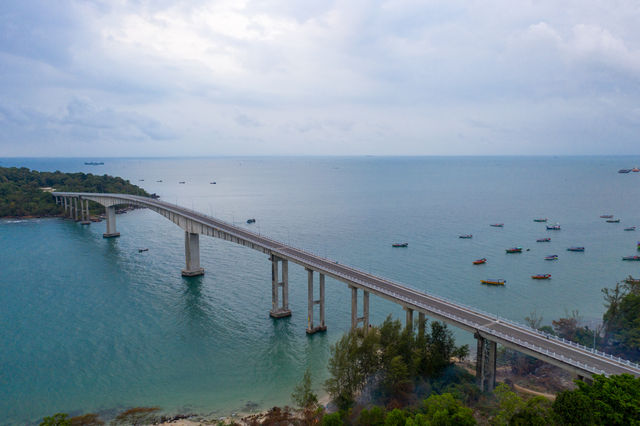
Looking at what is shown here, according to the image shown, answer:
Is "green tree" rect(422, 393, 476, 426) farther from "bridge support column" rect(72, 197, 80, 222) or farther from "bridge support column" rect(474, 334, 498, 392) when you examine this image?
"bridge support column" rect(72, 197, 80, 222)

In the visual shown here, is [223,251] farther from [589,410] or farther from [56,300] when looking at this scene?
[589,410]

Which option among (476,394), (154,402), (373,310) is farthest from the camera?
(373,310)

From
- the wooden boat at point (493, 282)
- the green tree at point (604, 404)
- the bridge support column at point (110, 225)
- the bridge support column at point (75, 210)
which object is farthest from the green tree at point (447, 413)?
the bridge support column at point (75, 210)

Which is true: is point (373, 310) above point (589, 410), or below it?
below

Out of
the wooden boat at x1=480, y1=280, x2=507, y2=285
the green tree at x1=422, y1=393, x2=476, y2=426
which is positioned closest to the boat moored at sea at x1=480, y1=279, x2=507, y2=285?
the wooden boat at x1=480, y1=280, x2=507, y2=285

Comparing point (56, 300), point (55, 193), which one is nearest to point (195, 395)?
point (56, 300)

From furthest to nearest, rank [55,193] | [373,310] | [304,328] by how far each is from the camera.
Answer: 1. [55,193]
2. [373,310]
3. [304,328]

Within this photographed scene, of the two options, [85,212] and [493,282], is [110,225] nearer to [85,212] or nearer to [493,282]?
[85,212]
